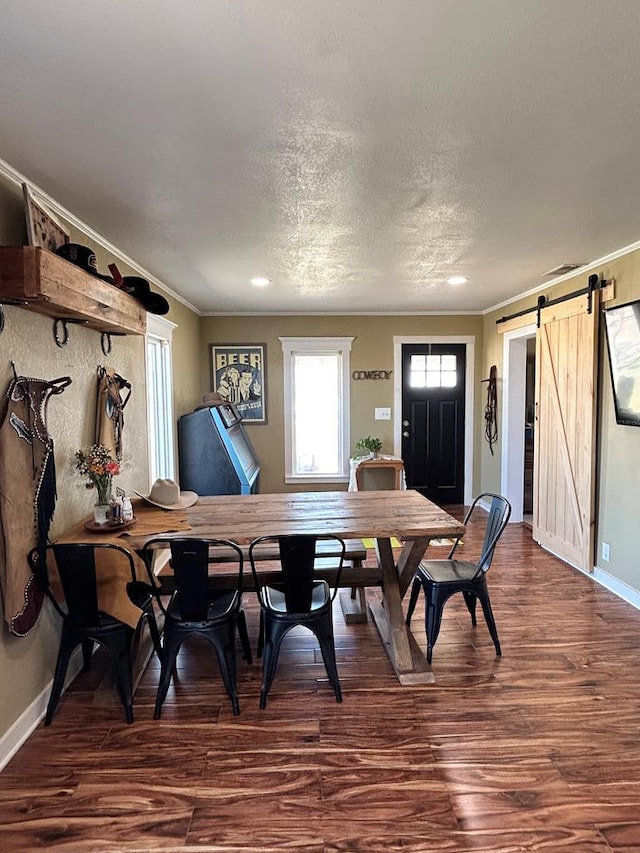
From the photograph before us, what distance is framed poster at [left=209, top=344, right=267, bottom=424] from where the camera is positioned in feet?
19.0

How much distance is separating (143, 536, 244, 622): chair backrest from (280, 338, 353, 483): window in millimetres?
3714

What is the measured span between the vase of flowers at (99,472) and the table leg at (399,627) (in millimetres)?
1511

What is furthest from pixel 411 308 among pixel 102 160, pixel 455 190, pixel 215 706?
pixel 215 706

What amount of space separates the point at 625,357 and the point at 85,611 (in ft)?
11.6

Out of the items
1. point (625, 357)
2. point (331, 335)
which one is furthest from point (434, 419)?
point (625, 357)

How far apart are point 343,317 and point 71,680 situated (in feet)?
14.9

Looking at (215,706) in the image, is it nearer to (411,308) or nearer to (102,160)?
(102,160)

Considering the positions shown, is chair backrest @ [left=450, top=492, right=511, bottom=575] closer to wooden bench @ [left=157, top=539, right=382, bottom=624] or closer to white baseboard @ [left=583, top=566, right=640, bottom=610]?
wooden bench @ [left=157, top=539, right=382, bottom=624]

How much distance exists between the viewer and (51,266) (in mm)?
1886

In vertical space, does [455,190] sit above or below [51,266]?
above

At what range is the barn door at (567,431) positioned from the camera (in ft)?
12.3

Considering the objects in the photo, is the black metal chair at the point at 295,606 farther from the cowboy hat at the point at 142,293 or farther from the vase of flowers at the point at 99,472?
the cowboy hat at the point at 142,293

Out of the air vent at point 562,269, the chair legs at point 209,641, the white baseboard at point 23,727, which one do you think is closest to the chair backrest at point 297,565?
the chair legs at point 209,641

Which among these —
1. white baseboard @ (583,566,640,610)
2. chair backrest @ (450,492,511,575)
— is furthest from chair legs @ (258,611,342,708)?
white baseboard @ (583,566,640,610)
